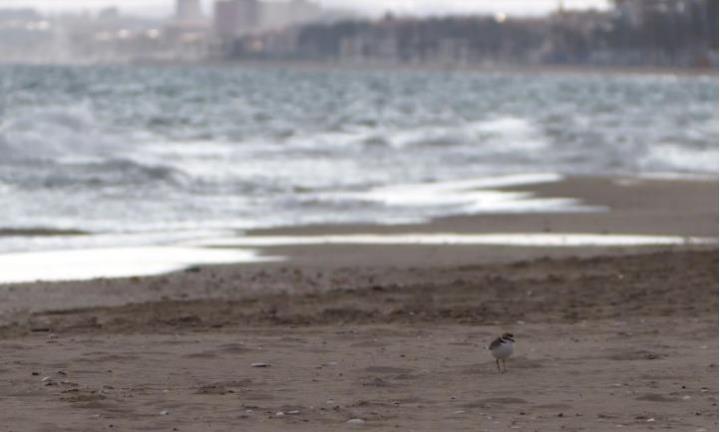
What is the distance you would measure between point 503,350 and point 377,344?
3.83 feet

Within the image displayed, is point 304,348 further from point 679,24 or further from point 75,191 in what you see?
point 679,24

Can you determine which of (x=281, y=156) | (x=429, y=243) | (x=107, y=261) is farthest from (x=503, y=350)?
(x=281, y=156)

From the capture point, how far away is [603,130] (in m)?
42.9

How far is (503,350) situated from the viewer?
24.1 feet

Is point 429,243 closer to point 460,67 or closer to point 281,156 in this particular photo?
point 281,156

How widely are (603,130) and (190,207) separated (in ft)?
84.5

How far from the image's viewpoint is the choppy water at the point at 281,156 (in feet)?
58.7

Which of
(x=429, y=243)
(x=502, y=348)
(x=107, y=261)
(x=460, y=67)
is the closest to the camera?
(x=502, y=348)

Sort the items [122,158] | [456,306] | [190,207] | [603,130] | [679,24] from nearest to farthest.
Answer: [456,306] → [190,207] → [122,158] → [603,130] → [679,24]

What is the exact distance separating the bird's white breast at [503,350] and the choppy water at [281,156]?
718cm

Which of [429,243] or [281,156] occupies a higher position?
[429,243]

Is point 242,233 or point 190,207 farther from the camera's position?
point 190,207

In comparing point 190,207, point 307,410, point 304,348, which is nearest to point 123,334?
point 304,348

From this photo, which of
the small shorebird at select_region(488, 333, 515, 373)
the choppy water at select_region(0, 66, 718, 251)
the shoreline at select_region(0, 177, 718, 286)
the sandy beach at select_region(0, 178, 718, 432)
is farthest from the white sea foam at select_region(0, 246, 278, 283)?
the small shorebird at select_region(488, 333, 515, 373)
